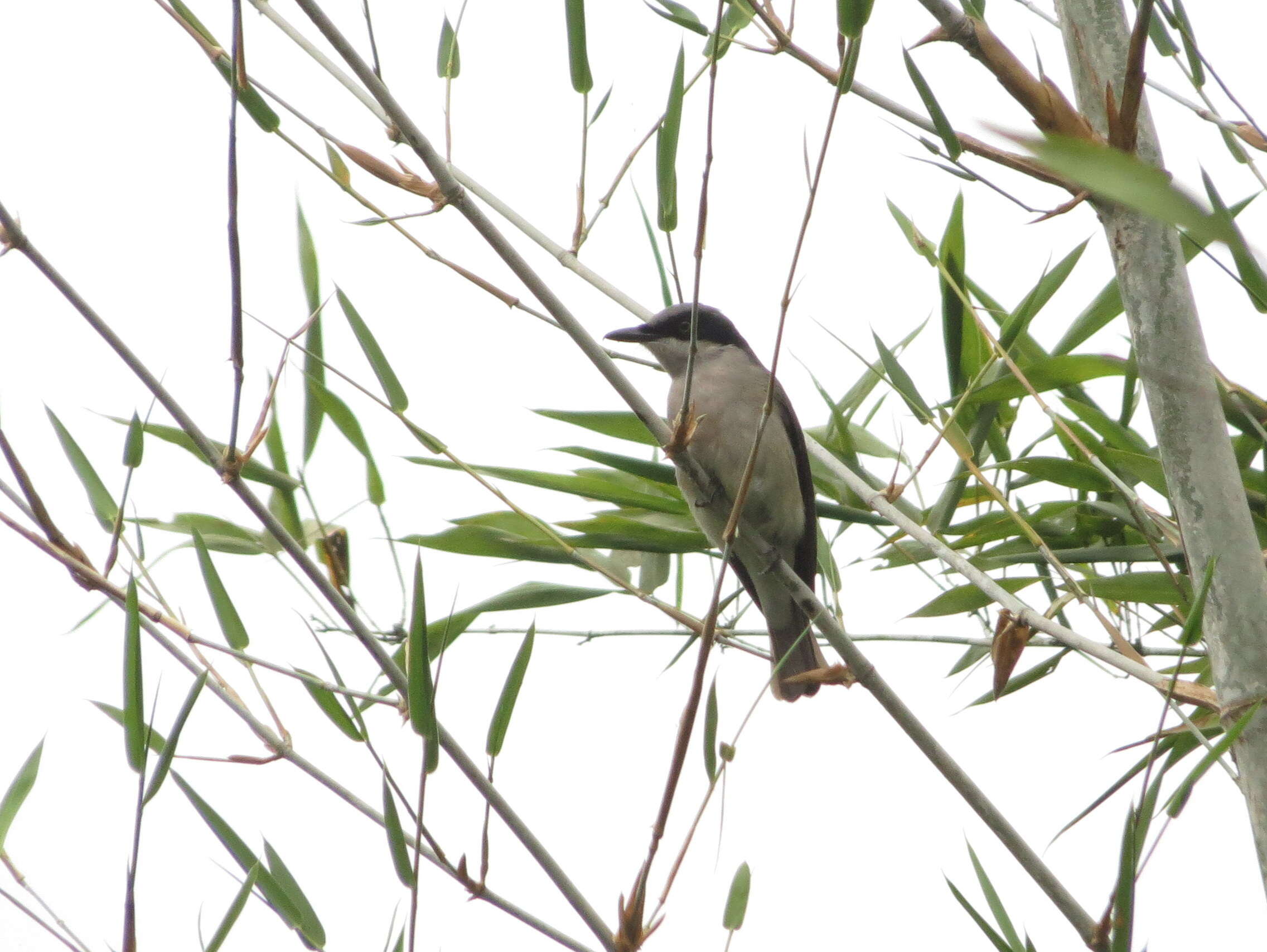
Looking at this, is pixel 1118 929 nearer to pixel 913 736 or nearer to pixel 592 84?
pixel 913 736

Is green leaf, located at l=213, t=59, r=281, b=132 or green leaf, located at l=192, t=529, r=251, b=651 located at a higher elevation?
green leaf, located at l=213, t=59, r=281, b=132

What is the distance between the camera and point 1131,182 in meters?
0.52

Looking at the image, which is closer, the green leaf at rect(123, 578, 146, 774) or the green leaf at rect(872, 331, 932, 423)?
the green leaf at rect(123, 578, 146, 774)

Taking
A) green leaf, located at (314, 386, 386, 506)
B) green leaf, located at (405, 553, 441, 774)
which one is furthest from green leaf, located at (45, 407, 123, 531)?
green leaf, located at (405, 553, 441, 774)

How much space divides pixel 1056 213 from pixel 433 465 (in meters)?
1.31

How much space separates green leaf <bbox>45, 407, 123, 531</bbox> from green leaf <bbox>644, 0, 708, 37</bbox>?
1261 mm

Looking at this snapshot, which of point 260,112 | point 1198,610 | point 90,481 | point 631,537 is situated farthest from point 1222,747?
point 90,481

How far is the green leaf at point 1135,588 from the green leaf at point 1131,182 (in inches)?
78.9

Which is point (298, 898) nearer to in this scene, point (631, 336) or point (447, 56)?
point (447, 56)

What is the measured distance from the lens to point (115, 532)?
1.55 metres

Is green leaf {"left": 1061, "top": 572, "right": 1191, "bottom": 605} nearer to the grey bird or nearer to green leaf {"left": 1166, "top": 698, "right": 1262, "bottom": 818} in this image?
green leaf {"left": 1166, "top": 698, "right": 1262, "bottom": 818}

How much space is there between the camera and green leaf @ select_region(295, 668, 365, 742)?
170cm

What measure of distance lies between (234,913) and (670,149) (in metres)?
1.35

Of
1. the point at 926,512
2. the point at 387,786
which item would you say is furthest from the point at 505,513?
the point at 387,786
